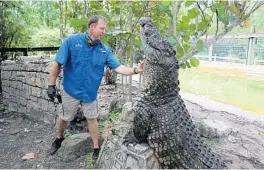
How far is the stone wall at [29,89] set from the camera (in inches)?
179

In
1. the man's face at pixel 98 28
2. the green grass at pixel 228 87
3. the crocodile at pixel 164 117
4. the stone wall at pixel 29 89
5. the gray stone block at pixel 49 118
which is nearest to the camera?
the crocodile at pixel 164 117

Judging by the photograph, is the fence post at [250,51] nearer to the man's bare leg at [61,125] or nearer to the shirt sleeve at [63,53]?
the man's bare leg at [61,125]

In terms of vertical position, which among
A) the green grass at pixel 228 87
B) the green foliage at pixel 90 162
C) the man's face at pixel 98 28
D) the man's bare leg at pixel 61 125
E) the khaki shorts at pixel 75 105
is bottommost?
the green grass at pixel 228 87

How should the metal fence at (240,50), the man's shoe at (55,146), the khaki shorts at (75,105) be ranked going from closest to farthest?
1. the khaki shorts at (75,105)
2. the man's shoe at (55,146)
3. the metal fence at (240,50)

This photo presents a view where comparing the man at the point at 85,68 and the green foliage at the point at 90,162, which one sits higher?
the man at the point at 85,68

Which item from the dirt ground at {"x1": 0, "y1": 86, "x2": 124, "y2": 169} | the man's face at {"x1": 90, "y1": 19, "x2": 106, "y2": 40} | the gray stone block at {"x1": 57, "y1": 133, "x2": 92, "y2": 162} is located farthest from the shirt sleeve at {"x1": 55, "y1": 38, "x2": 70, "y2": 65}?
the dirt ground at {"x1": 0, "y1": 86, "x2": 124, "y2": 169}

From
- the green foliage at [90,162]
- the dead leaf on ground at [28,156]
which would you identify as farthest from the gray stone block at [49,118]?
the green foliage at [90,162]

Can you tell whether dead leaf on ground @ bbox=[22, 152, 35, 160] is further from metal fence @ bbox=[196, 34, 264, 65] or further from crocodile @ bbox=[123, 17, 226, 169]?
metal fence @ bbox=[196, 34, 264, 65]

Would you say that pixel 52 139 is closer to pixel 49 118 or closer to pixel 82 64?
pixel 49 118

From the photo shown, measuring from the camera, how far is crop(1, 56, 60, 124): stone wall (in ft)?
14.9

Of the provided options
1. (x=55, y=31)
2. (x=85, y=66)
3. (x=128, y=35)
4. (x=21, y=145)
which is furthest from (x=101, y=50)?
(x=55, y=31)

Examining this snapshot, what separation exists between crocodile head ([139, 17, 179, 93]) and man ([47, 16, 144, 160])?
25 centimetres

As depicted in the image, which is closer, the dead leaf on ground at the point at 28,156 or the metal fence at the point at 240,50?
the dead leaf on ground at the point at 28,156

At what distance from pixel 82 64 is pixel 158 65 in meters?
0.84
